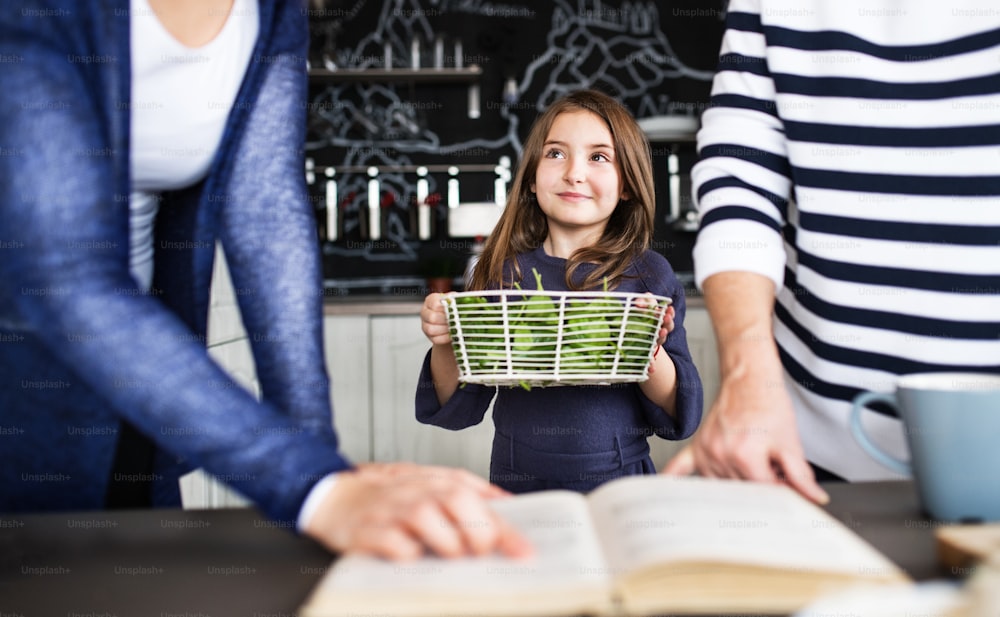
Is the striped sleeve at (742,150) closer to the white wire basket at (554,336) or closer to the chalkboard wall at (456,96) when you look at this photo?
the white wire basket at (554,336)

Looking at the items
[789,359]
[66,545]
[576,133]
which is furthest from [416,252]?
[66,545]

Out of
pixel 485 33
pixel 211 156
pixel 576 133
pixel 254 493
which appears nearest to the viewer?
pixel 254 493

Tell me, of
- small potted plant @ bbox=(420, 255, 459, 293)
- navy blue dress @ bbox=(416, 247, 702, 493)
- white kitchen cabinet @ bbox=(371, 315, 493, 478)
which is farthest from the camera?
small potted plant @ bbox=(420, 255, 459, 293)

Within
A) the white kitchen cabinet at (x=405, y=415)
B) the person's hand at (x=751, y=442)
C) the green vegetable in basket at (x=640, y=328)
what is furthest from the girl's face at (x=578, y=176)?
the white kitchen cabinet at (x=405, y=415)

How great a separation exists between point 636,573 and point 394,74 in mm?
2755

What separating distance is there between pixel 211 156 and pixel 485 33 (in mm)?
2495

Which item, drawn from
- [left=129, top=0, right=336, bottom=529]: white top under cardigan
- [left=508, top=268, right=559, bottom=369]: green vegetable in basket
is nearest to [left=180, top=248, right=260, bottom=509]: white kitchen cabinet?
[left=129, top=0, right=336, bottom=529]: white top under cardigan

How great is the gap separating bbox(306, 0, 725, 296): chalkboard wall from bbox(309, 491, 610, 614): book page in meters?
2.58

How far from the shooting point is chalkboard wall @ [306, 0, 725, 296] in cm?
305

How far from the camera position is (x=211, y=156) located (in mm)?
769

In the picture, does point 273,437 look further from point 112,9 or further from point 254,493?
point 112,9

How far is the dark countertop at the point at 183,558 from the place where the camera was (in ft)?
1.59

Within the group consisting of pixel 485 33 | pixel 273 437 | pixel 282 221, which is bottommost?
pixel 273 437

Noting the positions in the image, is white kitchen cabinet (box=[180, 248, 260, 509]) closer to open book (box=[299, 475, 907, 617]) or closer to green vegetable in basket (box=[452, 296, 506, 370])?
green vegetable in basket (box=[452, 296, 506, 370])
